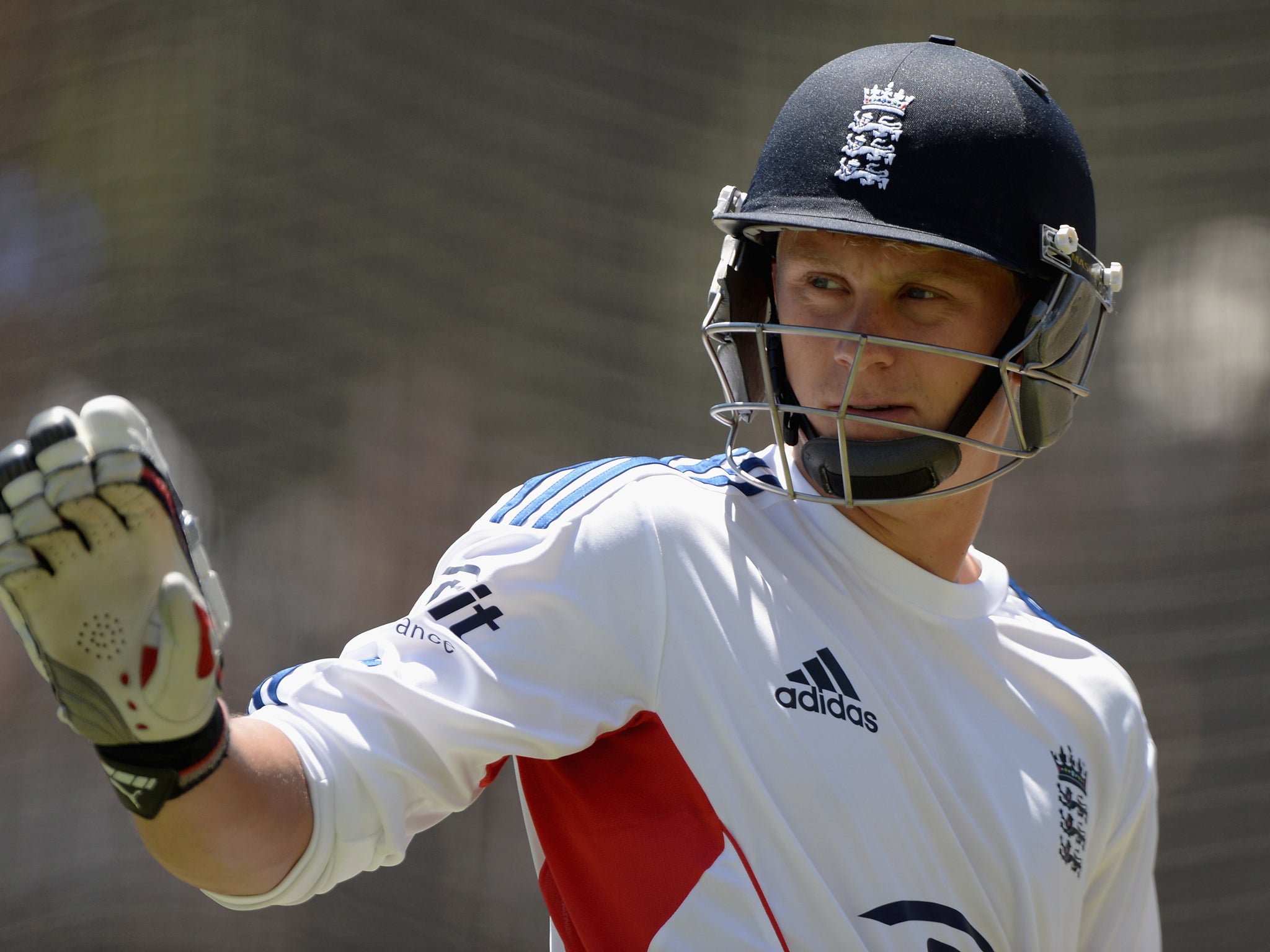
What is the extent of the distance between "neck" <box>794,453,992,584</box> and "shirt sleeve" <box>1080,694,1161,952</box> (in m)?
0.35

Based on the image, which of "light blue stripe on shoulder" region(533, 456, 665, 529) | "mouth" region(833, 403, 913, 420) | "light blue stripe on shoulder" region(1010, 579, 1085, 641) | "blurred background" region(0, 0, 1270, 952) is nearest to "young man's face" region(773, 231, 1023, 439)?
"mouth" region(833, 403, 913, 420)

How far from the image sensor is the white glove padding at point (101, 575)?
94 cm

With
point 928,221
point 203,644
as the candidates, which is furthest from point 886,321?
point 203,644

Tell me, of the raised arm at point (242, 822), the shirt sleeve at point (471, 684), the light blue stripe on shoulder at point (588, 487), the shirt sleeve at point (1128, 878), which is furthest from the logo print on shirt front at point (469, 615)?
the shirt sleeve at point (1128, 878)

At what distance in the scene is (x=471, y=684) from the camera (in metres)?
1.33

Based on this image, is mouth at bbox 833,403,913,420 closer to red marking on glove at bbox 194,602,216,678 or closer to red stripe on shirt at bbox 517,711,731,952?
red stripe on shirt at bbox 517,711,731,952

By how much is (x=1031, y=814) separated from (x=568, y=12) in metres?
2.62

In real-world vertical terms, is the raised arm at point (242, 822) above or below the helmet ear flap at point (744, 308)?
below

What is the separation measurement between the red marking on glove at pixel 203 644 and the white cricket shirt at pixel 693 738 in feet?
0.81

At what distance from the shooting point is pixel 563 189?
3375 mm

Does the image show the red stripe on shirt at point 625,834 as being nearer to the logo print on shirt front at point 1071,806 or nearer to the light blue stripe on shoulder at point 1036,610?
the logo print on shirt front at point 1071,806

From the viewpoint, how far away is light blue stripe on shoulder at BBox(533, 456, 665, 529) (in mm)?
1448

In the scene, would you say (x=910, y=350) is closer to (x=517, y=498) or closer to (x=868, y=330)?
(x=868, y=330)

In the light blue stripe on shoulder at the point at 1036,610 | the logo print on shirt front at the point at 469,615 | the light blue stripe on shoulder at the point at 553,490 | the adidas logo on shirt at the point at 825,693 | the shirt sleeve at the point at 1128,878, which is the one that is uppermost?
the light blue stripe on shoulder at the point at 553,490
